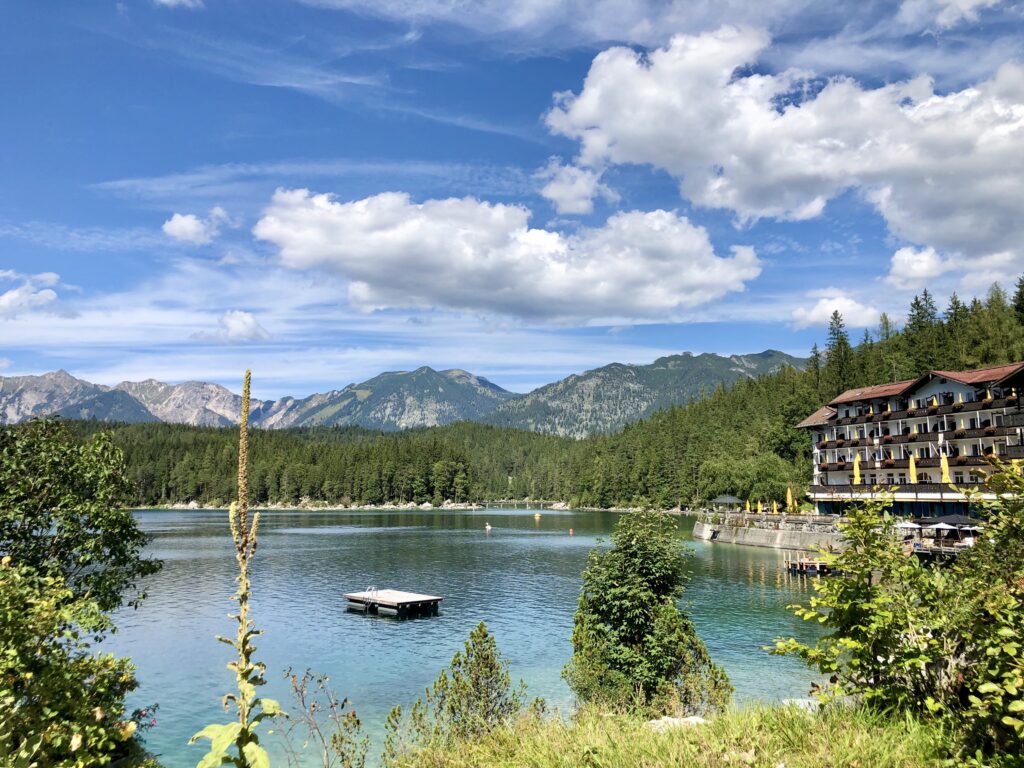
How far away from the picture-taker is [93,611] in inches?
643

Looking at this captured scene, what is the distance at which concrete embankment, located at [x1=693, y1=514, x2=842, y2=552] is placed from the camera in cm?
7656

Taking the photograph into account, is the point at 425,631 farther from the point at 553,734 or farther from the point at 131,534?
the point at 553,734

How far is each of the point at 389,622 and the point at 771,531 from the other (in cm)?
5902

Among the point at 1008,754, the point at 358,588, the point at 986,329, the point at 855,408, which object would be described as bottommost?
the point at 358,588

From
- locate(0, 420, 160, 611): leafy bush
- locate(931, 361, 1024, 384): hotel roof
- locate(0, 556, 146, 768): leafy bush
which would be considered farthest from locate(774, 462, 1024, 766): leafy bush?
locate(931, 361, 1024, 384): hotel roof

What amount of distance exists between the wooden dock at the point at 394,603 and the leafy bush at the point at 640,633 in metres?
30.3

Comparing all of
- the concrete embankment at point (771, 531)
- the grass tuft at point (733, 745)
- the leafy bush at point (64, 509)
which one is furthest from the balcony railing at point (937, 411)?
the leafy bush at point (64, 509)

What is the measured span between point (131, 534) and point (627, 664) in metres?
17.1

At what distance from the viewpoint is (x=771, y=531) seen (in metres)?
86.4

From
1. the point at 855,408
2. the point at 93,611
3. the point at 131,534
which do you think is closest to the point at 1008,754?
the point at 93,611

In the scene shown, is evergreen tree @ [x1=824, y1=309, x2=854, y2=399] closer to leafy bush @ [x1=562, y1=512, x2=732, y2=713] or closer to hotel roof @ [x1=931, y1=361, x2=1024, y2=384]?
hotel roof @ [x1=931, y1=361, x2=1024, y2=384]

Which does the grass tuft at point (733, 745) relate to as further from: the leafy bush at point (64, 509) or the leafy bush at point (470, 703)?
the leafy bush at point (64, 509)

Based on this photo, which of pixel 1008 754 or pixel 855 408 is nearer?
pixel 1008 754

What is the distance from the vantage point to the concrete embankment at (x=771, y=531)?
7656 cm
